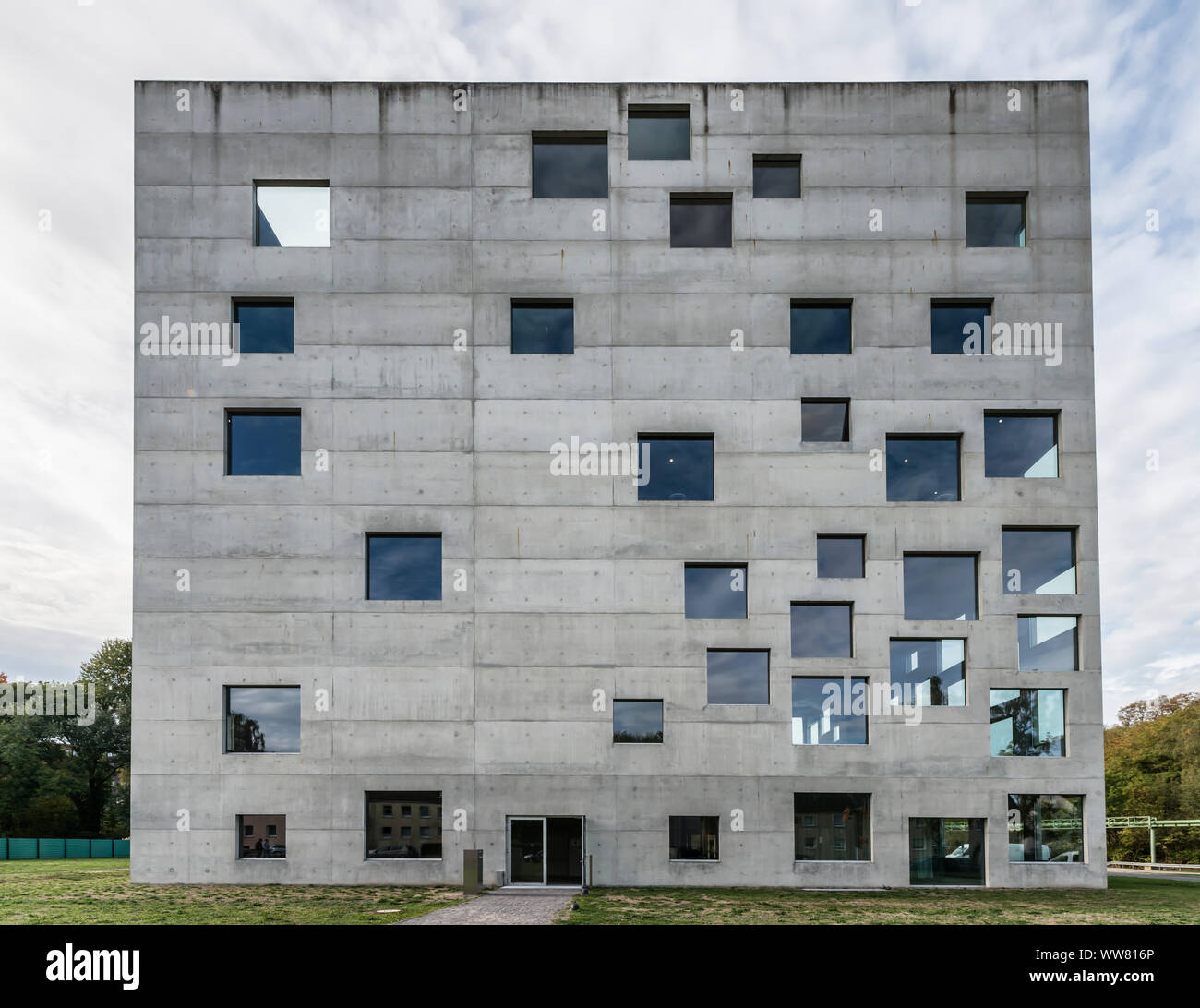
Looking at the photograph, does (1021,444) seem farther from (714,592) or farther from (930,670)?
(714,592)

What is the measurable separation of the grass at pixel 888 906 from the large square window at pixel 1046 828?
0.90m

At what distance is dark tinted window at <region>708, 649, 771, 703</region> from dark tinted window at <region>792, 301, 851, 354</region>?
29.6 ft

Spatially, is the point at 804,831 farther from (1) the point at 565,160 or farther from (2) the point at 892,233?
(1) the point at 565,160

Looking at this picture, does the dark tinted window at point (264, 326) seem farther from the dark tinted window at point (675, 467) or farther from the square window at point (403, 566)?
the dark tinted window at point (675, 467)

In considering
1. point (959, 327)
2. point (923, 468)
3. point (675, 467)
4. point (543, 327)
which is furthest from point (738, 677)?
point (959, 327)

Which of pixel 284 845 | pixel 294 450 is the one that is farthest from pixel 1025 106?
pixel 284 845

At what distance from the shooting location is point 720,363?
80.1ft

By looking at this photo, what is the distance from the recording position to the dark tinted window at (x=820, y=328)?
24.8 metres

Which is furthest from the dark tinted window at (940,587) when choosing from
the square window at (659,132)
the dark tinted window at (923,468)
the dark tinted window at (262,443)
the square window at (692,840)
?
the dark tinted window at (262,443)

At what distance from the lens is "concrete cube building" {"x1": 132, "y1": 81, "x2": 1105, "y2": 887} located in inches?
902

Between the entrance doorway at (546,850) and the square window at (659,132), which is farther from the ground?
the square window at (659,132)

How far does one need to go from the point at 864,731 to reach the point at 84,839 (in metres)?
40.0

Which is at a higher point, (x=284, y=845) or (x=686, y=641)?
(x=686, y=641)

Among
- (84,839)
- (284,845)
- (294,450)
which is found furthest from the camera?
(84,839)
